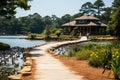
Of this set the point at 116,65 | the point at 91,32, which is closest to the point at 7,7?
the point at 116,65

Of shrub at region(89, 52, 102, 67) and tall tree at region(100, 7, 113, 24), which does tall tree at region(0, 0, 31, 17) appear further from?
tall tree at region(100, 7, 113, 24)

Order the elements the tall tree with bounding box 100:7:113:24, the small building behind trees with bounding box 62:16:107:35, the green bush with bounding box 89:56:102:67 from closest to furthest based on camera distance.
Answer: the green bush with bounding box 89:56:102:67 < the small building behind trees with bounding box 62:16:107:35 < the tall tree with bounding box 100:7:113:24

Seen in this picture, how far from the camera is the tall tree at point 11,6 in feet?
111

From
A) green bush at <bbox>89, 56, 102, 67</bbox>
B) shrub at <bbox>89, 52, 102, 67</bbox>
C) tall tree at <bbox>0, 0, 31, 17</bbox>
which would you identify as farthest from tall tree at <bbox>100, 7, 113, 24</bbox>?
green bush at <bbox>89, 56, 102, 67</bbox>

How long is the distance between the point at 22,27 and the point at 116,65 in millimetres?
122160

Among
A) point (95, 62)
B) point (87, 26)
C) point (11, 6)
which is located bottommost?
point (95, 62)

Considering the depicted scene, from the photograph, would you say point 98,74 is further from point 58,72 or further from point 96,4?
point 96,4

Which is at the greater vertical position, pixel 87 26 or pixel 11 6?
pixel 11 6

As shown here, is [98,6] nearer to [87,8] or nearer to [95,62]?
[87,8]

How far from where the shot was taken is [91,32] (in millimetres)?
81312

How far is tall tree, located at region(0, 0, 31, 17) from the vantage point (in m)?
33.8

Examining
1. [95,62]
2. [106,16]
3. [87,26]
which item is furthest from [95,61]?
[106,16]

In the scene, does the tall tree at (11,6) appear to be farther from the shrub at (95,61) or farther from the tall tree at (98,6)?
the tall tree at (98,6)

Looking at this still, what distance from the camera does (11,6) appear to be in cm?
3478
